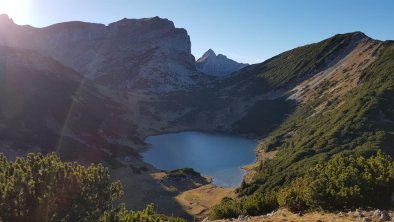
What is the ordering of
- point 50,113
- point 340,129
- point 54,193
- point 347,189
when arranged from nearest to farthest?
point 54,193
point 347,189
point 340,129
point 50,113

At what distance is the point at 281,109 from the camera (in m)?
153

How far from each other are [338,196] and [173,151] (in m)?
97.4

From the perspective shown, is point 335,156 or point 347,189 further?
point 335,156

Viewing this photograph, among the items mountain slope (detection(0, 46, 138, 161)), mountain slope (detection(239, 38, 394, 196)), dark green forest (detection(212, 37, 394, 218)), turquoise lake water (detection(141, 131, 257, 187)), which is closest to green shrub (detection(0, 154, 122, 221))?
dark green forest (detection(212, 37, 394, 218))

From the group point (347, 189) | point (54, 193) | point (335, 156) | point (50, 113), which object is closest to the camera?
point (54, 193)

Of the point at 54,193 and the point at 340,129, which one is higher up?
the point at 340,129

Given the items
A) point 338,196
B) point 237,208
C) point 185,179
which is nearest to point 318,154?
point 185,179

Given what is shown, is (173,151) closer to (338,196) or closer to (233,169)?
(233,169)

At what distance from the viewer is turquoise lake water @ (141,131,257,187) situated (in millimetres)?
93062

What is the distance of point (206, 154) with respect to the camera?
115 meters

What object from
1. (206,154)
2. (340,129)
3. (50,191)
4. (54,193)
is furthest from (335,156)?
(206,154)

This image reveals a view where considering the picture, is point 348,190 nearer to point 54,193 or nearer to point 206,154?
point 54,193

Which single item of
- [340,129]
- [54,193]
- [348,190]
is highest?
[340,129]

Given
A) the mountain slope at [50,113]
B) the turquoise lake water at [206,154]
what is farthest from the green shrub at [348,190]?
the mountain slope at [50,113]
